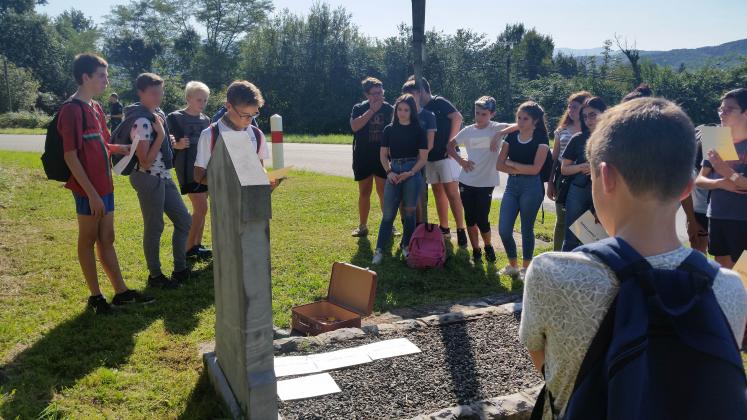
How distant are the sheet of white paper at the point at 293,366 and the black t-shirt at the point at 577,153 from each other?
118 inches

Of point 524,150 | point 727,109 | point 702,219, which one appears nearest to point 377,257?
point 524,150

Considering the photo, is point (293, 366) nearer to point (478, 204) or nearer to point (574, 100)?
point (478, 204)

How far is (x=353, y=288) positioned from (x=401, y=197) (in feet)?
6.43

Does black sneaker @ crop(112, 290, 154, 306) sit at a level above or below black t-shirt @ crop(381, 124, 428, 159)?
below

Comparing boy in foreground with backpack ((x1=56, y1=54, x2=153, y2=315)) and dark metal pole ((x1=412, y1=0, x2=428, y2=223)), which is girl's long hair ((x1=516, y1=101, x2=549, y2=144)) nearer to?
dark metal pole ((x1=412, y1=0, x2=428, y2=223))

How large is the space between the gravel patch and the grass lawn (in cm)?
78

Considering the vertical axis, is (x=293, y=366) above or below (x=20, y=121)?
below

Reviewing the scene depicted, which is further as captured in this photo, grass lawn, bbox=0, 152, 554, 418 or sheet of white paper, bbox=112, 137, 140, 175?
sheet of white paper, bbox=112, 137, 140, 175

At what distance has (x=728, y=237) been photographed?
Answer: 4645mm

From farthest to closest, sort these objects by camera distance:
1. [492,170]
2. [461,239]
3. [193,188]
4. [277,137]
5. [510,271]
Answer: [277,137] → [461,239] → [492,170] → [193,188] → [510,271]

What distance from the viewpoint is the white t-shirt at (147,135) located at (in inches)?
209

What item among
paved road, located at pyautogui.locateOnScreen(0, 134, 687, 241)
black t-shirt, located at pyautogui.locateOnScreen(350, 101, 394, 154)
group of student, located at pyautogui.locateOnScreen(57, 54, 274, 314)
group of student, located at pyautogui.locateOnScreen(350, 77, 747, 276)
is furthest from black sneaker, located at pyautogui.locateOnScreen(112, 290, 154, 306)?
paved road, located at pyautogui.locateOnScreen(0, 134, 687, 241)

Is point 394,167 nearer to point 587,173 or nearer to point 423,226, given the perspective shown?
point 423,226

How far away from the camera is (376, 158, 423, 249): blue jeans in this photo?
663 cm
